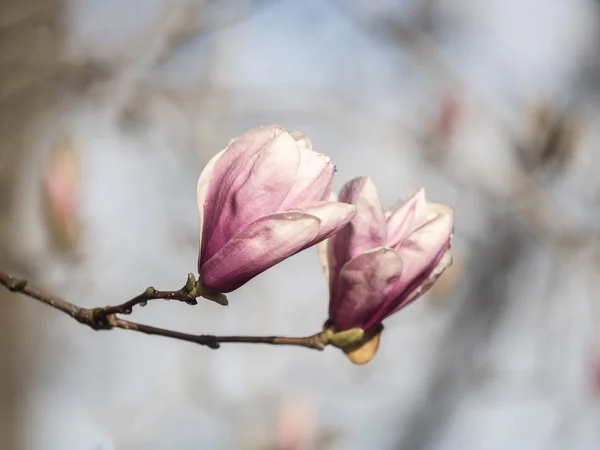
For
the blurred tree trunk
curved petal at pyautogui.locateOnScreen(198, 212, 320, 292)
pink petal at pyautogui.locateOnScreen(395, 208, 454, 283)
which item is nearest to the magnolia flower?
curved petal at pyautogui.locateOnScreen(198, 212, 320, 292)

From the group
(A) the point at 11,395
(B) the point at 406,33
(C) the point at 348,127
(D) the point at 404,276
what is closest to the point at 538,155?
(C) the point at 348,127

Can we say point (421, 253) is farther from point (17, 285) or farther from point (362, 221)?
point (17, 285)

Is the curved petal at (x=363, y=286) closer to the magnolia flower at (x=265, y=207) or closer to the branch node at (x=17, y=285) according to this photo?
the magnolia flower at (x=265, y=207)

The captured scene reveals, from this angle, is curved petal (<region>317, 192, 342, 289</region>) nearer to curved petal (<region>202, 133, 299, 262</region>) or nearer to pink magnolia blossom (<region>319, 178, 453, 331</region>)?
pink magnolia blossom (<region>319, 178, 453, 331</region>)

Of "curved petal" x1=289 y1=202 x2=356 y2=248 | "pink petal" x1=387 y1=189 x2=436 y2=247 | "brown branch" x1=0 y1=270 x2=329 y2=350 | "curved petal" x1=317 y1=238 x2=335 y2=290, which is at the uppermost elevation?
"pink petal" x1=387 y1=189 x2=436 y2=247

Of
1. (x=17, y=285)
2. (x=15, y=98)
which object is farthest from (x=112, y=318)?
(x=15, y=98)

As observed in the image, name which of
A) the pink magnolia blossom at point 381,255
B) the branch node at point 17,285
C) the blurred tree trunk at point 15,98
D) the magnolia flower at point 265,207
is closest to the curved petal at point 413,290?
the pink magnolia blossom at point 381,255
